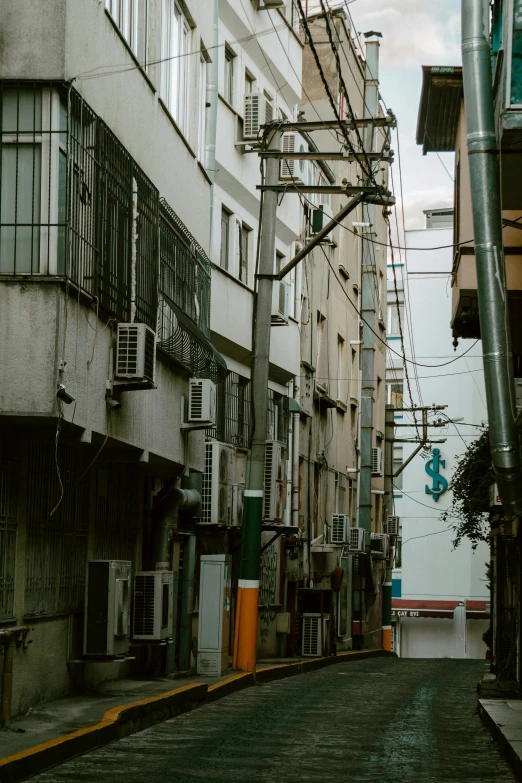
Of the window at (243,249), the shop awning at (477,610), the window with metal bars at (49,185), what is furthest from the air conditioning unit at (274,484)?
the shop awning at (477,610)

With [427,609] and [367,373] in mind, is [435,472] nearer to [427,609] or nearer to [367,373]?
[427,609]

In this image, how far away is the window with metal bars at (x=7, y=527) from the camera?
11.5 m

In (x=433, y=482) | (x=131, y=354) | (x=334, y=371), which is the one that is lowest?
(x=131, y=354)

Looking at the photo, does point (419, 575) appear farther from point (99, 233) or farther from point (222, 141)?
point (99, 233)

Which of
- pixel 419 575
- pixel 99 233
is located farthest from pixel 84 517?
pixel 419 575

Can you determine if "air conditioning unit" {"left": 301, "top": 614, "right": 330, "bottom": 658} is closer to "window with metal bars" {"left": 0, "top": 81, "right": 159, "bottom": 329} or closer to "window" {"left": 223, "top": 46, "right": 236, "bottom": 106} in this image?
"window" {"left": 223, "top": 46, "right": 236, "bottom": 106}

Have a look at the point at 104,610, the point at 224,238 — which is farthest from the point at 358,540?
the point at 104,610

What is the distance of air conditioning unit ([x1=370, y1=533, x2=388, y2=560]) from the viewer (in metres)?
43.0

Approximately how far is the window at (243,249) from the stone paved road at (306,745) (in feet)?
32.8

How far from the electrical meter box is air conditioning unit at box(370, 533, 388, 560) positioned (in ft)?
79.8

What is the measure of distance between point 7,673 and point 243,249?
1647 centimetres

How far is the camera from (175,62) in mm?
18109

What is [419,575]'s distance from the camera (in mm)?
60562

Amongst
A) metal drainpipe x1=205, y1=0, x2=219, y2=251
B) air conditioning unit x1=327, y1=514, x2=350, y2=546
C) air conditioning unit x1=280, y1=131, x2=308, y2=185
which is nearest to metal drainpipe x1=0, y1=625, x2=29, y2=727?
metal drainpipe x1=205, y1=0, x2=219, y2=251
